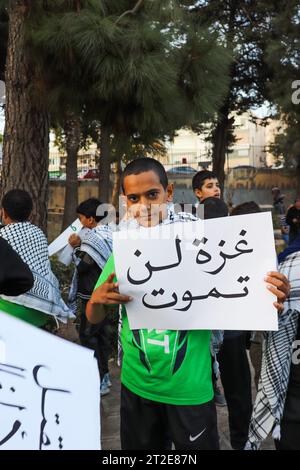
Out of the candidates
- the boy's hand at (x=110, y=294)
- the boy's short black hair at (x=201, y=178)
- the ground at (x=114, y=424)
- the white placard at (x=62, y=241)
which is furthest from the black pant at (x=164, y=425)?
the white placard at (x=62, y=241)

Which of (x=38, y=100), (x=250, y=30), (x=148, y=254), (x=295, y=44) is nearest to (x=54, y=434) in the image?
(x=148, y=254)

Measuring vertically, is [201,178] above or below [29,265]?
above

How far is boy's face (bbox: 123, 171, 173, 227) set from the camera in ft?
6.09

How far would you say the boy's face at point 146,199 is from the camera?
1.86 metres

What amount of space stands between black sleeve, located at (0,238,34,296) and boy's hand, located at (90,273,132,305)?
0.77ft

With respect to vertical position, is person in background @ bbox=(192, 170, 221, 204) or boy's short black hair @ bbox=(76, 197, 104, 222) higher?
person in background @ bbox=(192, 170, 221, 204)

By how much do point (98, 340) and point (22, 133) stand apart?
1.71m

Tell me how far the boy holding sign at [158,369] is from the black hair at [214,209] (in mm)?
1073

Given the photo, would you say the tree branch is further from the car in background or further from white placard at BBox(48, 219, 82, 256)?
the car in background

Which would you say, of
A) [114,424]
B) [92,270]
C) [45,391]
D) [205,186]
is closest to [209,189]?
[205,186]

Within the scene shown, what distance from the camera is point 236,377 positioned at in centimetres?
301

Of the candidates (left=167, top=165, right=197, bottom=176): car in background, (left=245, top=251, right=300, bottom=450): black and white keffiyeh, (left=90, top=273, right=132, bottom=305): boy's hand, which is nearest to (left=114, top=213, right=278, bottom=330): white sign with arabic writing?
(left=90, top=273, right=132, bottom=305): boy's hand

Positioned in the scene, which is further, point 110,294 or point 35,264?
point 35,264

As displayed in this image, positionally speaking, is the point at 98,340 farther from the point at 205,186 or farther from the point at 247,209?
the point at 247,209
